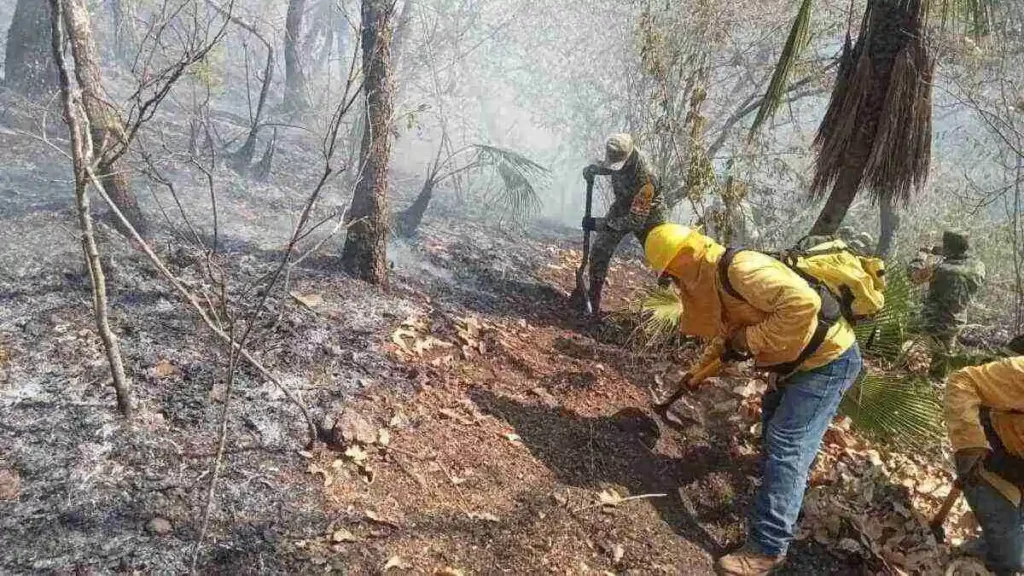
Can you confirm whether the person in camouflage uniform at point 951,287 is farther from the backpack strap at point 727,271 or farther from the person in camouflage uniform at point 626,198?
the backpack strap at point 727,271

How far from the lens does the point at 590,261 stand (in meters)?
5.90

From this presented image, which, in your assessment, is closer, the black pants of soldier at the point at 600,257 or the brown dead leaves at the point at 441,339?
the brown dead leaves at the point at 441,339

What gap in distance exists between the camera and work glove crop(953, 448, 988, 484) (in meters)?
2.66

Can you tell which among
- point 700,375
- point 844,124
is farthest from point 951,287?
point 700,375

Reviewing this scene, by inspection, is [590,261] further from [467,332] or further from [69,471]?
[69,471]

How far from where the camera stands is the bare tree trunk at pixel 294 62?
32.1 feet

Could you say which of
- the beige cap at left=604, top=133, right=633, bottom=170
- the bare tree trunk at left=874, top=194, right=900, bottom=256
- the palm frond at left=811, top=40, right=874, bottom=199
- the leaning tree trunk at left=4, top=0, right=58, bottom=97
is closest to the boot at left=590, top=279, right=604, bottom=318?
the beige cap at left=604, top=133, right=633, bottom=170

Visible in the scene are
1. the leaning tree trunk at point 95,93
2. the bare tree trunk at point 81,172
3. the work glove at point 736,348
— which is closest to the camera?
the bare tree trunk at point 81,172

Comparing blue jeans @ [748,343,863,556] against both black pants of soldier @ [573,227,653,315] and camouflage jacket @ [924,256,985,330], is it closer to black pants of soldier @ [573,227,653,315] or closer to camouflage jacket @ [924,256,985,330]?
black pants of soldier @ [573,227,653,315]

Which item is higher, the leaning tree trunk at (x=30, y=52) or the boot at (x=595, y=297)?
the leaning tree trunk at (x=30, y=52)

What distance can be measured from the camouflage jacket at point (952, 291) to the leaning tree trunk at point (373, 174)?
550cm

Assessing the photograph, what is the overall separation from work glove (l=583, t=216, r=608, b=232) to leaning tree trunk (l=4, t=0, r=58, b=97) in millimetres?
6949

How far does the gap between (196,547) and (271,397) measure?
3.70ft

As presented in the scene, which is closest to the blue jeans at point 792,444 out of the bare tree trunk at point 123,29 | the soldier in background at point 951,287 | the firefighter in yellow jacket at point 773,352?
the firefighter in yellow jacket at point 773,352
